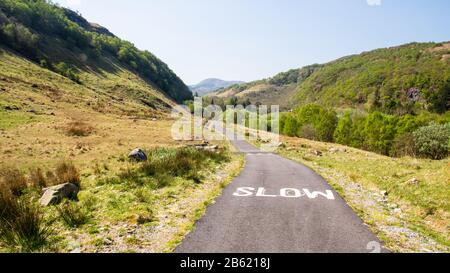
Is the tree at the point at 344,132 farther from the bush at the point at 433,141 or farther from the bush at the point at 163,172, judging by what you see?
the bush at the point at 163,172

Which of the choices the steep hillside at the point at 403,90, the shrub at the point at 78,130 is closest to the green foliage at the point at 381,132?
the shrub at the point at 78,130

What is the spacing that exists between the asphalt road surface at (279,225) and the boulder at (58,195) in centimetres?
612

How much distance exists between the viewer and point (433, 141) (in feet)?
186

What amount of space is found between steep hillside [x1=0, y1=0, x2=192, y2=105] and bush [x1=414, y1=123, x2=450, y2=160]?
77497 mm

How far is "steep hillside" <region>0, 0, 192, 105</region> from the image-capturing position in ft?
319

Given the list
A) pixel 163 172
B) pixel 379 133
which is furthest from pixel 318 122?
pixel 163 172

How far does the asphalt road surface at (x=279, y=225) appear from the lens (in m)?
8.30

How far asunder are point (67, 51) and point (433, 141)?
12433cm

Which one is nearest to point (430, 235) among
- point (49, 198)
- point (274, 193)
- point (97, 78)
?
point (274, 193)

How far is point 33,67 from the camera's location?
8506 centimetres

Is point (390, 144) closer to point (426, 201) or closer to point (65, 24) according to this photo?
point (426, 201)

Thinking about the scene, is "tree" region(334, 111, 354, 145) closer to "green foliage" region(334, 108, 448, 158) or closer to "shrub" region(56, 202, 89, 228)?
"green foliage" region(334, 108, 448, 158)

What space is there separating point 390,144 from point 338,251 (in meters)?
83.3

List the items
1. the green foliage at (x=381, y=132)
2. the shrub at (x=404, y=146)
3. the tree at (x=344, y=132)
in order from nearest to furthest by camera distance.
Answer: the shrub at (x=404, y=146), the green foliage at (x=381, y=132), the tree at (x=344, y=132)
